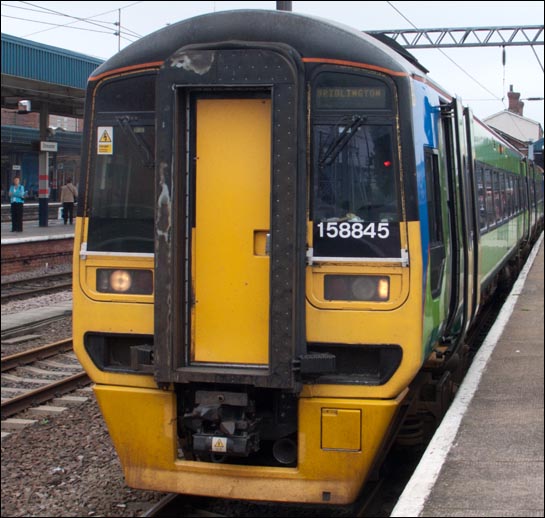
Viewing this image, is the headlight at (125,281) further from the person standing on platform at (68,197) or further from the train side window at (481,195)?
the person standing on platform at (68,197)

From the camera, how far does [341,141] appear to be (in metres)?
5.34

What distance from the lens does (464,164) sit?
740 cm

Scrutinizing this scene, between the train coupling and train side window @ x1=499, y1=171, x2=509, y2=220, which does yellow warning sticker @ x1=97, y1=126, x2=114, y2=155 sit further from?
train side window @ x1=499, y1=171, x2=509, y2=220

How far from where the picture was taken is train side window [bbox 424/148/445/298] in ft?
18.8

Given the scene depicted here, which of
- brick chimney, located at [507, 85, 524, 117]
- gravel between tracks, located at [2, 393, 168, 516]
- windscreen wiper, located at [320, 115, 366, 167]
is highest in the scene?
brick chimney, located at [507, 85, 524, 117]

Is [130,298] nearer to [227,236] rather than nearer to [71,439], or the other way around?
[227,236]

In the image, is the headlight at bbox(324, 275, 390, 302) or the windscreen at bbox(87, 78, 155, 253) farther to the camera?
the windscreen at bbox(87, 78, 155, 253)

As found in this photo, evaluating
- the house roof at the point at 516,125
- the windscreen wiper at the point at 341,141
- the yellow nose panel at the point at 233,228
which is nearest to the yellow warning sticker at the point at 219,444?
the yellow nose panel at the point at 233,228

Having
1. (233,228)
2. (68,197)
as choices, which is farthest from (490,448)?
(68,197)

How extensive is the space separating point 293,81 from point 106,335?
6.60 ft

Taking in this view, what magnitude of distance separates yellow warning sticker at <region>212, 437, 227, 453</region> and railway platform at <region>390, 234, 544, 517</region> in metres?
1.14

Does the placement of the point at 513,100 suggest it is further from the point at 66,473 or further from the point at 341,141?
the point at 341,141

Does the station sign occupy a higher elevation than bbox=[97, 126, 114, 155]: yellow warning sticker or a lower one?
higher

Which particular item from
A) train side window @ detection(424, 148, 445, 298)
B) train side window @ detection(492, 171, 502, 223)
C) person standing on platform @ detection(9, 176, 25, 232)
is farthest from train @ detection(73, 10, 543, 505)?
person standing on platform @ detection(9, 176, 25, 232)
